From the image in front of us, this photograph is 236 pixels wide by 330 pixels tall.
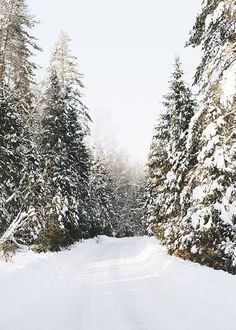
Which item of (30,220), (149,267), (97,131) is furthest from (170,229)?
(97,131)

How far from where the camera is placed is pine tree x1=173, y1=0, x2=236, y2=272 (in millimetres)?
12602

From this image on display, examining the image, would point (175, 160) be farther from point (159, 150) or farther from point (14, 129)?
point (159, 150)

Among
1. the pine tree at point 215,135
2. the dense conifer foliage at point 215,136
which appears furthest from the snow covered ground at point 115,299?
the pine tree at point 215,135

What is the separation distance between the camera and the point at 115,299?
11.7 m

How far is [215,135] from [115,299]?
5907 mm

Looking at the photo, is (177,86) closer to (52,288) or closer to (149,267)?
(149,267)

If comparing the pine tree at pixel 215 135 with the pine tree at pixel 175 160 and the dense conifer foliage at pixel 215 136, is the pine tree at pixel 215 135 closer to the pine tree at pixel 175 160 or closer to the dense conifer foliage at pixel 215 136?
the dense conifer foliage at pixel 215 136

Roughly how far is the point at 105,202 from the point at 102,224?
2.89 meters

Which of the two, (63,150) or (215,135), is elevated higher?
(63,150)

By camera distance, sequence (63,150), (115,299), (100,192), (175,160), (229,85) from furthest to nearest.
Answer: (100,192) < (63,150) < (175,160) < (115,299) < (229,85)

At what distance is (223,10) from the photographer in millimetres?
12344

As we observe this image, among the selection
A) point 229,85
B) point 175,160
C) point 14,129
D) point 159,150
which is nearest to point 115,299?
point 229,85

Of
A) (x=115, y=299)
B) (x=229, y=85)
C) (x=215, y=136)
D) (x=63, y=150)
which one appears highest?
(x=63, y=150)

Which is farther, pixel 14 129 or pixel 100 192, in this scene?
pixel 100 192
